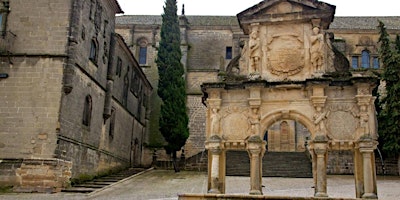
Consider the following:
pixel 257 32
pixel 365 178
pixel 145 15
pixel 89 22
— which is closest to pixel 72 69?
pixel 89 22

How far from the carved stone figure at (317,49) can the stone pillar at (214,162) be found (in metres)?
3.52

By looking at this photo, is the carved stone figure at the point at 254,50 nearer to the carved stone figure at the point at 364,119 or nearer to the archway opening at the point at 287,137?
the carved stone figure at the point at 364,119

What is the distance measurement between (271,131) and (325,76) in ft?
69.6

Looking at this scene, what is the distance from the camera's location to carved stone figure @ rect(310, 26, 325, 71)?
1229 centimetres

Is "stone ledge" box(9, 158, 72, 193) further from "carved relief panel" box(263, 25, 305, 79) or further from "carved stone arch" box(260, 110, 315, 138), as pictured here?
"carved relief panel" box(263, 25, 305, 79)

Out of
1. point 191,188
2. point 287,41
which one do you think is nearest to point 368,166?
point 287,41

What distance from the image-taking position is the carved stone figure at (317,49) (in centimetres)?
1229

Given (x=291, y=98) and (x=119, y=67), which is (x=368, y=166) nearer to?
(x=291, y=98)

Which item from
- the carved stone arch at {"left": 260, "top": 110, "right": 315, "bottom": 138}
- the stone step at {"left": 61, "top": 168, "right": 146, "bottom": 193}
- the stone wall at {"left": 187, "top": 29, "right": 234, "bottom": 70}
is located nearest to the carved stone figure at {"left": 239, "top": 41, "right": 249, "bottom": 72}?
the carved stone arch at {"left": 260, "top": 110, "right": 315, "bottom": 138}

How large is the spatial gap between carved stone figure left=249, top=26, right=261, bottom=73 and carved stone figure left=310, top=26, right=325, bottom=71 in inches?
61.6

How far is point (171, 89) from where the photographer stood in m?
27.5

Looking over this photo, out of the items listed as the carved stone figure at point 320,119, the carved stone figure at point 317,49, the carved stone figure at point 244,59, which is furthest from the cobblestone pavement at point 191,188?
the carved stone figure at point 317,49

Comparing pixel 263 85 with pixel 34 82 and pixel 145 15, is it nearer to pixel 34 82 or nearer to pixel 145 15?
pixel 34 82

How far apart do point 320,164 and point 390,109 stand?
53.9 ft
